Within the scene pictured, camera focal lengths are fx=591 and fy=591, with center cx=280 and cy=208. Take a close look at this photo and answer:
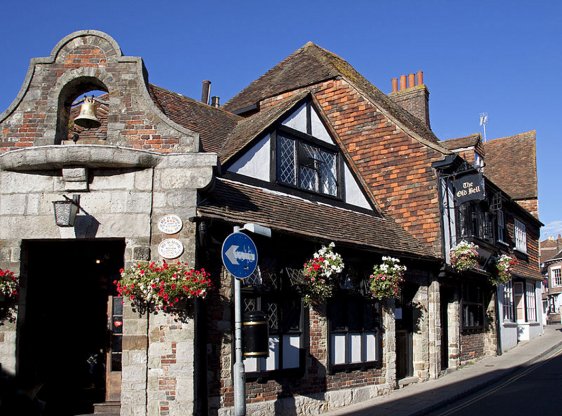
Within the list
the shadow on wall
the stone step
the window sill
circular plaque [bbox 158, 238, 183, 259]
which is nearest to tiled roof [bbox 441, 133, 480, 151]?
the window sill

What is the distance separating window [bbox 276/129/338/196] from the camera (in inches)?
495

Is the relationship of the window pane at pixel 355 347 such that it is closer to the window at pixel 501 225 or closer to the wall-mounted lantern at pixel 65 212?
the wall-mounted lantern at pixel 65 212

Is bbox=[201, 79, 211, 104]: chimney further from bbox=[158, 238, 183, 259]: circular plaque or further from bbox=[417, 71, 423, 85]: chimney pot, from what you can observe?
bbox=[158, 238, 183, 259]: circular plaque

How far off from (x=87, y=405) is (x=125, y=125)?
4.70 metres

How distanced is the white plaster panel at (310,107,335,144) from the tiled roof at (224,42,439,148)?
3.36m

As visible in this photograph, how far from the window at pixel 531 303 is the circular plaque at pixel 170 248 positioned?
20.3 metres

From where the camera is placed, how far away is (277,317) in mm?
10359

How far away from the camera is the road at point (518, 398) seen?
10.3 meters

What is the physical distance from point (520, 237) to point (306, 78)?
506 inches

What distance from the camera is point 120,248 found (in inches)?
398

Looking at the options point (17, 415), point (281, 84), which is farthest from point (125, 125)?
point (281, 84)

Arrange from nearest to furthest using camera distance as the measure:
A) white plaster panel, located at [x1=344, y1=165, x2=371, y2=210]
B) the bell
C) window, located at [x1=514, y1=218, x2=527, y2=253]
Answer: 1. the bell
2. white plaster panel, located at [x1=344, y1=165, x2=371, y2=210]
3. window, located at [x1=514, y1=218, x2=527, y2=253]

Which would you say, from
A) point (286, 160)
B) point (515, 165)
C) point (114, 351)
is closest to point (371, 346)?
point (286, 160)

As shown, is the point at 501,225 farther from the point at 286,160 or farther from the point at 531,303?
the point at 286,160
